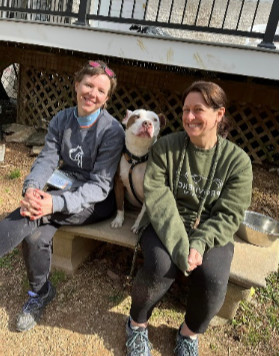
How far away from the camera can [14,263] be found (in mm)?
2863

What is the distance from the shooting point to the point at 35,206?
215 centimetres

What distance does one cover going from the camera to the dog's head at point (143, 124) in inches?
95.0

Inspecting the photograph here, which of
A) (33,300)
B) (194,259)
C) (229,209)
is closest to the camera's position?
(194,259)

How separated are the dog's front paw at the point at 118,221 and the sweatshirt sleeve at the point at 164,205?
1.66ft

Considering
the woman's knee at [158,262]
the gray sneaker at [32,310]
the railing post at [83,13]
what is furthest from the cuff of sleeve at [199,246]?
the railing post at [83,13]

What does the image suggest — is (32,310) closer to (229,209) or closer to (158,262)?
(158,262)

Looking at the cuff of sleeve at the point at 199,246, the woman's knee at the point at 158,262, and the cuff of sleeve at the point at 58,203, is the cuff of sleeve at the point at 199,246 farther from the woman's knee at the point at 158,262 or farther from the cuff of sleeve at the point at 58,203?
the cuff of sleeve at the point at 58,203

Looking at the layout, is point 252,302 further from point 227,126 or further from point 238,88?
point 238,88

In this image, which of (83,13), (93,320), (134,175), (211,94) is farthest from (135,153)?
(83,13)

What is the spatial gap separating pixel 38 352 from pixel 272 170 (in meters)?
4.55

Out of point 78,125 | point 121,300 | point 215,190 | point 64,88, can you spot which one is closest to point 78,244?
point 121,300

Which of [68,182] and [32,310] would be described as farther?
[68,182]

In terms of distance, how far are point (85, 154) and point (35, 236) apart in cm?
74

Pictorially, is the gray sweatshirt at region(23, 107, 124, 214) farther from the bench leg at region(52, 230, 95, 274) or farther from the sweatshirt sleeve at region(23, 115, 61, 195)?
the bench leg at region(52, 230, 95, 274)
